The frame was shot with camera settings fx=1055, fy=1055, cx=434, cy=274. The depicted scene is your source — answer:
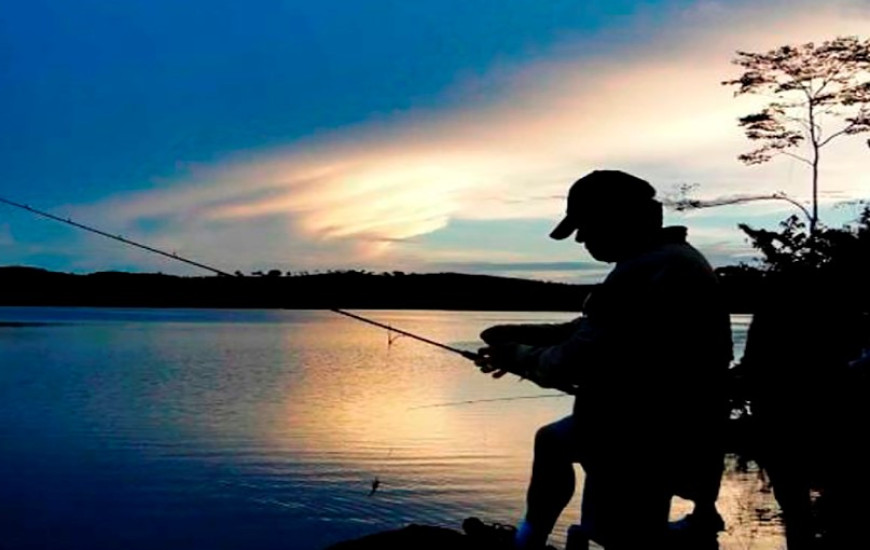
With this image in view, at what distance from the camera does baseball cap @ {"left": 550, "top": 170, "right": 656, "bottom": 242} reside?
419 cm

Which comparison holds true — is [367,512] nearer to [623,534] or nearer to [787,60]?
[623,534]

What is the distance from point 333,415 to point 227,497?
40.3 feet

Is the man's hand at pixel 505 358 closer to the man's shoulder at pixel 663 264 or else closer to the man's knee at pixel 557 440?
the man's knee at pixel 557 440

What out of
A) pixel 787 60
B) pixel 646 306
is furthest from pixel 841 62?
pixel 646 306

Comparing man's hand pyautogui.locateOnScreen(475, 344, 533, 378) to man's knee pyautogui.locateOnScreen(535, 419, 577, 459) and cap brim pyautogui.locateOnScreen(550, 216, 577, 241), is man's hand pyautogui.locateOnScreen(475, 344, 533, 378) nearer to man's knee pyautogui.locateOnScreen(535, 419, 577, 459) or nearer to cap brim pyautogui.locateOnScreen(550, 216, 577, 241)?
man's knee pyautogui.locateOnScreen(535, 419, 577, 459)

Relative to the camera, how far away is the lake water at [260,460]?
1373 centimetres

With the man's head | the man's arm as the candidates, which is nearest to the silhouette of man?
the man's head

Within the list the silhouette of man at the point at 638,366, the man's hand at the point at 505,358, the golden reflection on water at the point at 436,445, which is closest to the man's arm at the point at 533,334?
the man's hand at the point at 505,358

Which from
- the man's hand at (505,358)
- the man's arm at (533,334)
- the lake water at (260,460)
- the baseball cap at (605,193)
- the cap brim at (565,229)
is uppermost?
the baseball cap at (605,193)

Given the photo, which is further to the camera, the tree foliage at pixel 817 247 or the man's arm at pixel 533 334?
the tree foliage at pixel 817 247

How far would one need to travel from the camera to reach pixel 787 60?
22.2m

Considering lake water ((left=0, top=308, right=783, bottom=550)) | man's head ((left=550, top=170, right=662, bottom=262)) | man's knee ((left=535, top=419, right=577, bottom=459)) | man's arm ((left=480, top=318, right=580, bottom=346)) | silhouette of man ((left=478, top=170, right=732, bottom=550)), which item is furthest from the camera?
lake water ((left=0, top=308, right=783, bottom=550))

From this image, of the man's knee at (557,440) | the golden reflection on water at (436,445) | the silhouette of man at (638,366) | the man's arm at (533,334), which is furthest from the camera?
the golden reflection on water at (436,445)

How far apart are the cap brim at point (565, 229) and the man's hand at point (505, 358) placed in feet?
1.63
